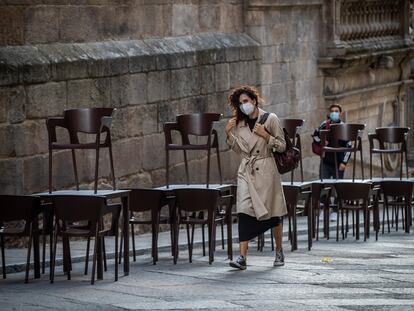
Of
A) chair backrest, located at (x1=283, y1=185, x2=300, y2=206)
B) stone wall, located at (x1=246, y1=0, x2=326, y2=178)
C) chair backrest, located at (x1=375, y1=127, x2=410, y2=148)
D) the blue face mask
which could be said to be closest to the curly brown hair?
chair backrest, located at (x1=283, y1=185, x2=300, y2=206)

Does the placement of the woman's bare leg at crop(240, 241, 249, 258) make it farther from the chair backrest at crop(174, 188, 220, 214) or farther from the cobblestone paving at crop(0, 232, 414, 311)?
the chair backrest at crop(174, 188, 220, 214)

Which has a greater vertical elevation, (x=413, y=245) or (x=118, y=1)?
(x=118, y=1)

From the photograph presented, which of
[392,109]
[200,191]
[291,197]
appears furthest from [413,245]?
[392,109]

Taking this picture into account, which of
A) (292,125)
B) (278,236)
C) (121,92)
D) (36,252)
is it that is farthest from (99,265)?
(121,92)

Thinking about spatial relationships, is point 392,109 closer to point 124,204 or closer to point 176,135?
point 176,135

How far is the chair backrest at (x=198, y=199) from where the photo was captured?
1466 cm

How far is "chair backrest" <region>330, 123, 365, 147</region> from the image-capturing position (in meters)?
17.6

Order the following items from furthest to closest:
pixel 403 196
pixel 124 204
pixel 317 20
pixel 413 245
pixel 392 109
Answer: pixel 392 109
pixel 317 20
pixel 403 196
pixel 413 245
pixel 124 204

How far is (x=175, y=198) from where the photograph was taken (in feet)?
48.8

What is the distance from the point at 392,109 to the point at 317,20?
4876mm

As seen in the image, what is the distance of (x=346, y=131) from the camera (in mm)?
17688

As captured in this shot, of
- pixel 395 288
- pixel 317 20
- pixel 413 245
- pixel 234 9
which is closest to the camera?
pixel 395 288

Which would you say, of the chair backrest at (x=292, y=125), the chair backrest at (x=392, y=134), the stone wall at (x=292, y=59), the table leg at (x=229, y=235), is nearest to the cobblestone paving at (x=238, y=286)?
the table leg at (x=229, y=235)

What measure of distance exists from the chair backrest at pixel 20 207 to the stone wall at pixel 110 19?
274cm
